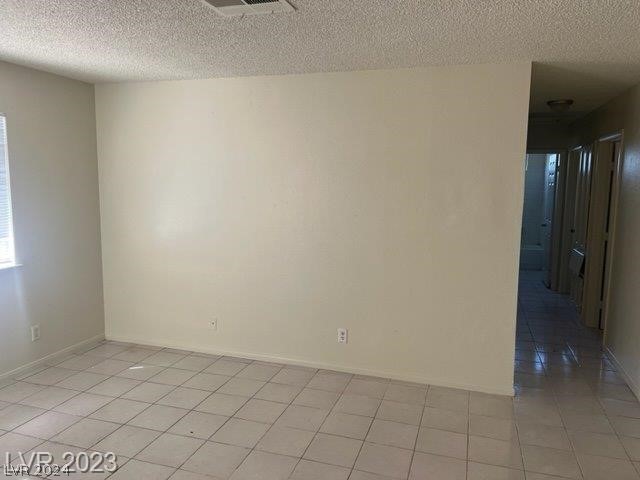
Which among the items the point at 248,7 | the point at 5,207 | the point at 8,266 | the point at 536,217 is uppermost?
the point at 248,7

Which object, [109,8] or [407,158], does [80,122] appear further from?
[407,158]

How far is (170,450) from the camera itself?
2600 mm

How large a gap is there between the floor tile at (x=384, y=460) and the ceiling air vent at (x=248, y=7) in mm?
2320

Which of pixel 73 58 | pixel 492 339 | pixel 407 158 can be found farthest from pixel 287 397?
pixel 73 58

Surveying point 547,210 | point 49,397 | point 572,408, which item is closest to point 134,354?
point 49,397

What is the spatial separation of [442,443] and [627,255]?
2.35 metres

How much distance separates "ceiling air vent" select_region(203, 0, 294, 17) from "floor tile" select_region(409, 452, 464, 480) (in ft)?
7.80

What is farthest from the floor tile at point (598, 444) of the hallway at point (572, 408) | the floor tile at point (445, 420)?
the floor tile at point (445, 420)

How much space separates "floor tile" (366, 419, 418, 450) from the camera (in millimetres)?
2690

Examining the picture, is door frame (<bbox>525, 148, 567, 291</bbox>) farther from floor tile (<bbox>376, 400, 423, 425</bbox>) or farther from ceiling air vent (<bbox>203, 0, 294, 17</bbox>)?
ceiling air vent (<bbox>203, 0, 294, 17</bbox>)

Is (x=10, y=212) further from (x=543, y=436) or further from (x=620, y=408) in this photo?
(x=620, y=408)

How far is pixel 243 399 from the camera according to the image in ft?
10.6

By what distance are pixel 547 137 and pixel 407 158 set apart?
419cm

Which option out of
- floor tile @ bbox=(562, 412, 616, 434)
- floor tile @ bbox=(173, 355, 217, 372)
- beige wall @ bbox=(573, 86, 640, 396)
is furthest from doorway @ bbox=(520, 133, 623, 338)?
floor tile @ bbox=(173, 355, 217, 372)
